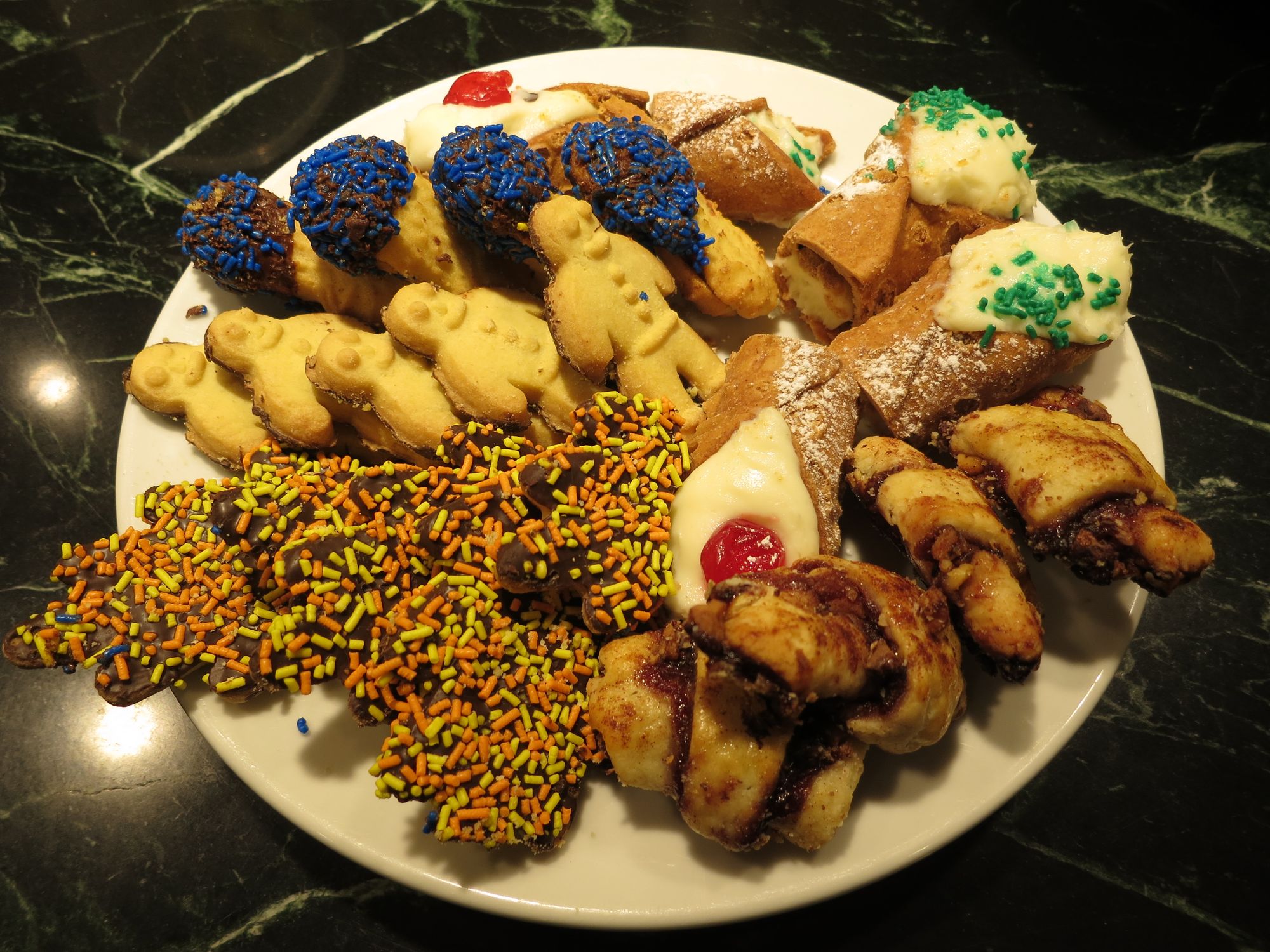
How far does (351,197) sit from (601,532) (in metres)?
1.01

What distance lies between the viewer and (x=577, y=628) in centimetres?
182

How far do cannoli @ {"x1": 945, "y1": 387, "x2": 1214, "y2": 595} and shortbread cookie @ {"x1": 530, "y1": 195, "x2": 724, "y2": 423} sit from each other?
2.36 feet

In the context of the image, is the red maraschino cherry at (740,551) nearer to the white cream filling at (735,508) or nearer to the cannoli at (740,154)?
the white cream filling at (735,508)

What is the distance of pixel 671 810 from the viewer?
1743 millimetres

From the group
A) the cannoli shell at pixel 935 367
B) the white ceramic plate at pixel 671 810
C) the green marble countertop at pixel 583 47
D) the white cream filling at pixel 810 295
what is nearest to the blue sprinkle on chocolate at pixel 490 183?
the white cream filling at pixel 810 295

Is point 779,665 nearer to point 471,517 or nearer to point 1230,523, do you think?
point 471,517

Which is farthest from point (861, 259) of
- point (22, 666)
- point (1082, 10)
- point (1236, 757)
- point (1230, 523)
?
point (1082, 10)

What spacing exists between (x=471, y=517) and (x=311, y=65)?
2754 mm

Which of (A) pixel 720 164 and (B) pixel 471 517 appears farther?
(A) pixel 720 164

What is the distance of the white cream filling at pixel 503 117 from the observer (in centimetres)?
215

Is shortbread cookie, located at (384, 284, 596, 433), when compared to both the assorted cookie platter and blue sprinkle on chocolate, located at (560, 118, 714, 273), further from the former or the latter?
blue sprinkle on chocolate, located at (560, 118, 714, 273)

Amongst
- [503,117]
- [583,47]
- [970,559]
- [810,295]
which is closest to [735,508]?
[970,559]

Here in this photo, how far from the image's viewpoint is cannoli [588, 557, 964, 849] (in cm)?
147

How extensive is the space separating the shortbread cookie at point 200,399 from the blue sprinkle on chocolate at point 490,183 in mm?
730
